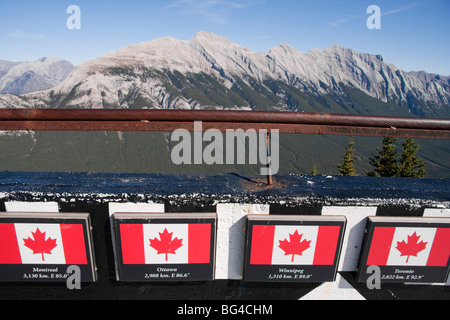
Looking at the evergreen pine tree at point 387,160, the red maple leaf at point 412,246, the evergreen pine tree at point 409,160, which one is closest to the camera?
the red maple leaf at point 412,246

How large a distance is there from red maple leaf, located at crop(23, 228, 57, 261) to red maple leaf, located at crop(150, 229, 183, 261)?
2.13 feet

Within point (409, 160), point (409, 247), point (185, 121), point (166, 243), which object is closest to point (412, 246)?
point (409, 247)

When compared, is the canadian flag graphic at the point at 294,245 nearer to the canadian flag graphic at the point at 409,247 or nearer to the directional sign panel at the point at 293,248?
the directional sign panel at the point at 293,248

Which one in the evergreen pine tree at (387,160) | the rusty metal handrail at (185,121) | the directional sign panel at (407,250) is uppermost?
the rusty metal handrail at (185,121)

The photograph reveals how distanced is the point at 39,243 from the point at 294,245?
1660mm

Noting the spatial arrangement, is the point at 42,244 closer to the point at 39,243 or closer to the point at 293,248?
the point at 39,243

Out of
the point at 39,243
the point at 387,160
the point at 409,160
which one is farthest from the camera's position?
the point at 387,160

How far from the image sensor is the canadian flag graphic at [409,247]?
6.75 feet

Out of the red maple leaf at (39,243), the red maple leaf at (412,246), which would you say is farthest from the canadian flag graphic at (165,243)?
the red maple leaf at (412,246)

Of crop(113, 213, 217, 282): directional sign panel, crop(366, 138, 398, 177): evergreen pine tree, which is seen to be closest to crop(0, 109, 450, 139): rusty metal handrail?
crop(113, 213, 217, 282): directional sign panel

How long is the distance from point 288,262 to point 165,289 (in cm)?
89

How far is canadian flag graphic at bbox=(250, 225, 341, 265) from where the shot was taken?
6.66 ft

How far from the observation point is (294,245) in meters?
2.07
